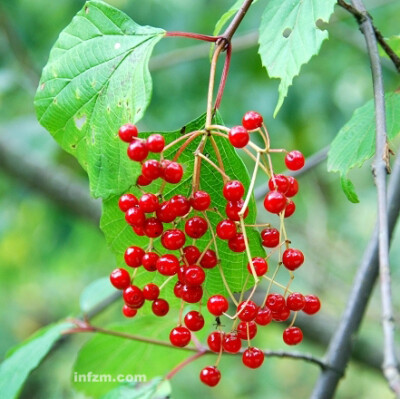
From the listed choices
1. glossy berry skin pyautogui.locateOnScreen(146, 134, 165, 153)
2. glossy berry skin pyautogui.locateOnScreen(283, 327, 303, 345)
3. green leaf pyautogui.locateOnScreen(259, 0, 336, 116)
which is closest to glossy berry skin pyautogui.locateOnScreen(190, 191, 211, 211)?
glossy berry skin pyautogui.locateOnScreen(146, 134, 165, 153)

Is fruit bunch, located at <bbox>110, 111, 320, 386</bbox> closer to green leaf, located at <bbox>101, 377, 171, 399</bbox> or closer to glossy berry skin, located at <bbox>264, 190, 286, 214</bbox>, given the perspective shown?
glossy berry skin, located at <bbox>264, 190, 286, 214</bbox>

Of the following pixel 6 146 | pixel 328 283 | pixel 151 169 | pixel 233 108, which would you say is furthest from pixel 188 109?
pixel 151 169

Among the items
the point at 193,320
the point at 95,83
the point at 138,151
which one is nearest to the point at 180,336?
the point at 193,320

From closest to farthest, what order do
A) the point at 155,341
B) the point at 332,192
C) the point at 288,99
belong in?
1. the point at 155,341
2. the point at 288,99
3. the point at 332,192

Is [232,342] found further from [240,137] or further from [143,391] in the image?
[143,391]

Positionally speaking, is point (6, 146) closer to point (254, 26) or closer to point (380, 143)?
point (254, 26)

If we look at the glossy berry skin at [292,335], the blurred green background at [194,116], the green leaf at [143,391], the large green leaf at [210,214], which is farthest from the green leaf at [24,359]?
the blurred green background at [194,116]
